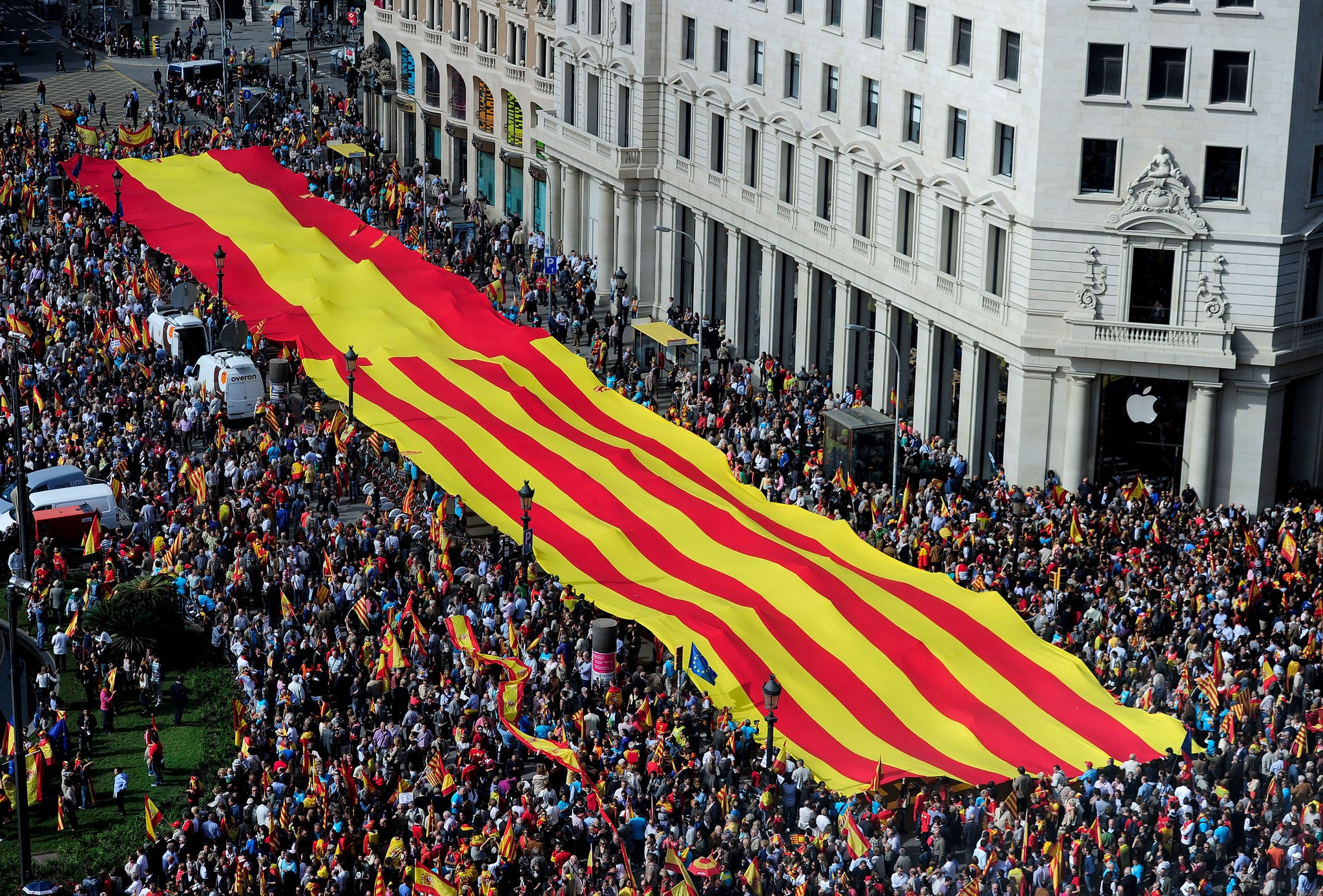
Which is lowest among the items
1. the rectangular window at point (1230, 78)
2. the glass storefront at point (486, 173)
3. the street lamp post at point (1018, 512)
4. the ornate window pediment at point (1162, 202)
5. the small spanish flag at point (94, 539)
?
the small spanish flag at point (94, 539)

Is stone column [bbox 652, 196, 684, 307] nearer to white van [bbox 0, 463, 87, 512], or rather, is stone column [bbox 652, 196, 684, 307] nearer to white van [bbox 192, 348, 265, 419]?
white van [bbox 192, 348, 265, 419]

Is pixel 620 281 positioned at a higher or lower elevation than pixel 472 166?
lower

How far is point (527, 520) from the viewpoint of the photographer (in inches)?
2041

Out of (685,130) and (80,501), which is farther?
(685,130)

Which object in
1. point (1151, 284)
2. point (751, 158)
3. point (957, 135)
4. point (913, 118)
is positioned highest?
point (913, 118)

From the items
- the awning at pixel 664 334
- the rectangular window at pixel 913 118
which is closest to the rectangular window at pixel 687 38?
the awning at pixel 664 334

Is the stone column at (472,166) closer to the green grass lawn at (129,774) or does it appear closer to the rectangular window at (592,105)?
the rectangular window at (592,105)

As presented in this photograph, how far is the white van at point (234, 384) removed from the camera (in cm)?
6756

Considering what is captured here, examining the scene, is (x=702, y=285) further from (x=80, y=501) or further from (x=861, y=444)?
(x=80, y=501)

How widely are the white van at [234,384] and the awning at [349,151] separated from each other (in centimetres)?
3219

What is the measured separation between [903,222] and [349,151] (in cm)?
3848

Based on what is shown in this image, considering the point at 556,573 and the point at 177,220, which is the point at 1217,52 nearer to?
the point at 556,573

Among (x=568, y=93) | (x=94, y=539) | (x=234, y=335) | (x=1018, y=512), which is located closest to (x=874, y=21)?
(x=1018, y=512)

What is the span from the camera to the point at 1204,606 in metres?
52.0
